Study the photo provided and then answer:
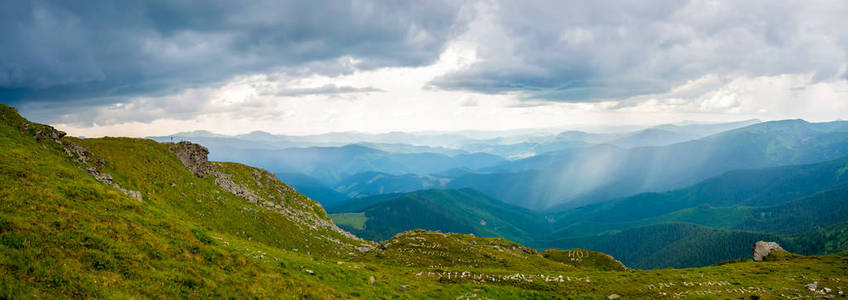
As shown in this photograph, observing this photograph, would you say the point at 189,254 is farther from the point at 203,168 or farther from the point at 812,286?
the point at 812,286

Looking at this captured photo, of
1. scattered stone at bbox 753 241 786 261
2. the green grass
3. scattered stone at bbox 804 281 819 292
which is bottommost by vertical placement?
scattered stone at bbox 753 241 786 261

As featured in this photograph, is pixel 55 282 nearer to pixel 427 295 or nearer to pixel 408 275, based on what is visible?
pixel 427 295

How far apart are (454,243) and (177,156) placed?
55.4 m

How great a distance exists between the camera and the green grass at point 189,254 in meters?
16.8

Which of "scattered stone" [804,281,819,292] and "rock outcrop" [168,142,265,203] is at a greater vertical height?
"rock outcrop" [168,142,265,203]

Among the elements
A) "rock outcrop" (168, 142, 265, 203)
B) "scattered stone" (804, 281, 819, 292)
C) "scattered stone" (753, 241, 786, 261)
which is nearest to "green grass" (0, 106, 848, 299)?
"scattered stone" (804, 281, 819, 292)

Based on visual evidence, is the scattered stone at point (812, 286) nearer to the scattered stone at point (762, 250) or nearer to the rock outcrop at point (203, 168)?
the scattered stone at point (762, 250)

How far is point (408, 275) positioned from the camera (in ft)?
131

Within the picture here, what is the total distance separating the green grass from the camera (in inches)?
661

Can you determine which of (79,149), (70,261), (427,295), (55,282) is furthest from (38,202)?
(79,149)

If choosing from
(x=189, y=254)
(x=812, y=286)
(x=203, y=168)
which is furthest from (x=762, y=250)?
(x=203, y=168)

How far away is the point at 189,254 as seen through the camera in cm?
2212

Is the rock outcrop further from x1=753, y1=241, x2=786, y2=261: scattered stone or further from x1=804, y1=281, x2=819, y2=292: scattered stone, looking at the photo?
x1=753, y1=241, x2=786, y2=261: scattered stone

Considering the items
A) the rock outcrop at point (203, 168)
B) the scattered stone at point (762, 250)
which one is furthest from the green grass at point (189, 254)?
the scattered stone at point (762, 250)
